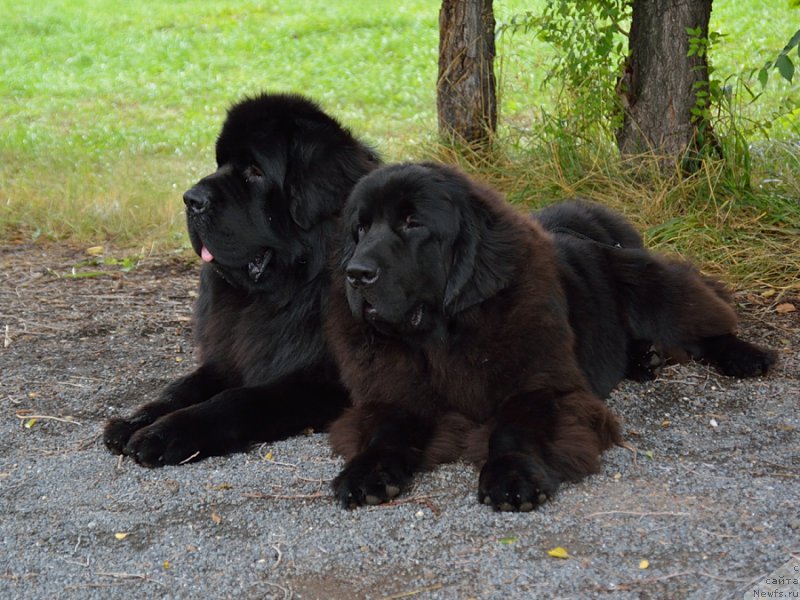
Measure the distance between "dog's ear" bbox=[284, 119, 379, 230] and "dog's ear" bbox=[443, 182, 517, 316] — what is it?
663mm

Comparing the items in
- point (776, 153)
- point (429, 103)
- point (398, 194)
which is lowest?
point (429, 103)

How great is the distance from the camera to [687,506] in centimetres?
294

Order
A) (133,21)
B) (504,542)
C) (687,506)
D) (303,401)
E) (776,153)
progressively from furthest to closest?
(133,21) → (776,153) → (303,401) → (687,506) → (504,542)

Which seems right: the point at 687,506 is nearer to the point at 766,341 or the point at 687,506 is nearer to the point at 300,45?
the point at 766,341

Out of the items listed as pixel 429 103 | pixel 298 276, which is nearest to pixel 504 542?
pixel 298 276

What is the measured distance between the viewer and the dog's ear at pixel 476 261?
3346mm

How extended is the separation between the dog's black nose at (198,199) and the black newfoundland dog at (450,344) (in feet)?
1.90

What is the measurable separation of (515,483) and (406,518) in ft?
1.10

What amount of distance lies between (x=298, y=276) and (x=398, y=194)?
2.61 feet

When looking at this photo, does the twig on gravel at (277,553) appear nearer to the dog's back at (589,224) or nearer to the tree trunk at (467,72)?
the dog's back at (589,224)

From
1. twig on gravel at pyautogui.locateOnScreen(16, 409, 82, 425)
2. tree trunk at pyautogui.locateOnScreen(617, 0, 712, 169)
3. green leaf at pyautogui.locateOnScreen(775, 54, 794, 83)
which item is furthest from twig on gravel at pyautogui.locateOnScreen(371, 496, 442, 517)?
tree trunk at pyautogui.locateOnScreen(617, 0, 712, 169)

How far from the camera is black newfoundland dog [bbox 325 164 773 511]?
3193 mm

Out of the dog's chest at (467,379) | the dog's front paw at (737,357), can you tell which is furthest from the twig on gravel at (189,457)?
A: the dog's front paw at (737,357)

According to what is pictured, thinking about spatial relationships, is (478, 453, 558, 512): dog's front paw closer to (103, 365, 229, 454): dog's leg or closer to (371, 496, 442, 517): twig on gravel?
(371, 496, 442, 517): twig on gravel
